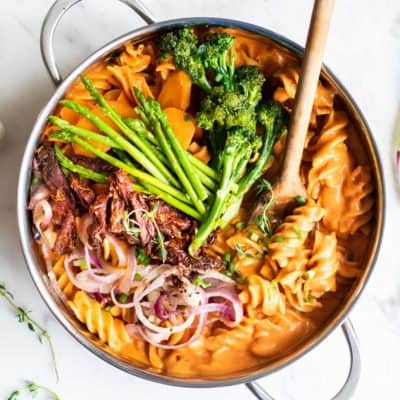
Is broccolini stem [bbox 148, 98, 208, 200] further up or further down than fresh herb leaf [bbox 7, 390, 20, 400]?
further up

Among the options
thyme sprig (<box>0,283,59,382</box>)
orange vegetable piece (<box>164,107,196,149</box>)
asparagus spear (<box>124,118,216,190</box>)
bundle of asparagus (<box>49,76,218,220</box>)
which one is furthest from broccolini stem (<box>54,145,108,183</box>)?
thyme sprig (<box>0,283,59,382</box>)

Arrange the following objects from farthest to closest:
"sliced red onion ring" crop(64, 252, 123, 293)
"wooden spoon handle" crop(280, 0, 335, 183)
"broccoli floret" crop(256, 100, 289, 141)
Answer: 1. "sliced red onion ring" crop(64, 252, 123, 293)
2. "broccoli floret" crop(256, 100, 289, 141)
3. "wooden spoon handle" crop(280, 0, 335, 183)

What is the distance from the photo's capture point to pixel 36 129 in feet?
9.07

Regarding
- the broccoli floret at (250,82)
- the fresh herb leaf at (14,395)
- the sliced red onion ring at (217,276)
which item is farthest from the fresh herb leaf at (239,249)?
the fresh herb leaf at (14,395)

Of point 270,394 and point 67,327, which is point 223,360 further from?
point 67,327

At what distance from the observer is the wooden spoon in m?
2.42

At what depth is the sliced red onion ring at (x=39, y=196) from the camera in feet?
9.31

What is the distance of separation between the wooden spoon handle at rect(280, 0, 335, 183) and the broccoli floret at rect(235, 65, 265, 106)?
19cm

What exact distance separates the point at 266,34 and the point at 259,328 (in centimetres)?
116

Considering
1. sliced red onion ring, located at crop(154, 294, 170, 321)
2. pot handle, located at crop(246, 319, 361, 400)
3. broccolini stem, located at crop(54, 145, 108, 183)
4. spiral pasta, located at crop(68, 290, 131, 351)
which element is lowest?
spiral pasta, located at crop(68, 290, 131, 351)

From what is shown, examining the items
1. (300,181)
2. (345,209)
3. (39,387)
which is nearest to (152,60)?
(300,181)

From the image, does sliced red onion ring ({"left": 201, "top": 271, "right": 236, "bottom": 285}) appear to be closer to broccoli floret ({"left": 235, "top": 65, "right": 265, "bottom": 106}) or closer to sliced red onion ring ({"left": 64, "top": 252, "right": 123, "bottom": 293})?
sliced red onion ring ({"left": 64, "top": 252, "right": 123, "bottom": 293})

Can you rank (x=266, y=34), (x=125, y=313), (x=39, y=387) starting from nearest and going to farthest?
(x=266, y=34) < (x=125, y=313) < (x=39, y=387)

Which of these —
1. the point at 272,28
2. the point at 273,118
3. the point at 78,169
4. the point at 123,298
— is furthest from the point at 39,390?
the point at 272,28
